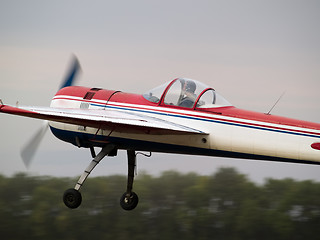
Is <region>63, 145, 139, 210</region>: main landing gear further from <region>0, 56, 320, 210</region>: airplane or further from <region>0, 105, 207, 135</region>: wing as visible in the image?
<region>0, 105, 207, 135</region>: wing

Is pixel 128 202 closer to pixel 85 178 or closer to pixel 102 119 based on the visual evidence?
pixel 85 178

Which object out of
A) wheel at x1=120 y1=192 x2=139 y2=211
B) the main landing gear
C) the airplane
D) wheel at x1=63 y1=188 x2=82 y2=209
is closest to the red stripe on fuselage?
the airplane

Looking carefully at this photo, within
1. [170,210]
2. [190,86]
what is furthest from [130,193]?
[170,210]

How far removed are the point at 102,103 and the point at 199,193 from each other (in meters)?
33.2

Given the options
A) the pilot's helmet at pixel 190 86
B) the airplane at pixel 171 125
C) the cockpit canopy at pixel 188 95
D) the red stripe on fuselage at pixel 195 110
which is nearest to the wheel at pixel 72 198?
the airplane at pixel 171 125

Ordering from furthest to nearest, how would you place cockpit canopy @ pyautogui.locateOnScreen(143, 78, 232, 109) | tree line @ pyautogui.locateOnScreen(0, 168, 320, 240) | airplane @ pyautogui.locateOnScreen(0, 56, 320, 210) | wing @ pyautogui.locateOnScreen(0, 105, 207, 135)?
tree line @ pyautogui.locateOnScreen(0, 168, 320, 240) → cockpit canopy @ pyautogui.locateOnScreen(143, 78, 232, 109) → wing @ pyautogui.locateOnScreen(0, 105, 207, 135) → airplane @ pyautogui.locateOnScreen(0, 56, 320, 210)

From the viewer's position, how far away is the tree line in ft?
148

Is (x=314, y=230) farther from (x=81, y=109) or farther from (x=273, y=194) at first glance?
(x=81, y=109)

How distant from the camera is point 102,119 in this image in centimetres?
1168

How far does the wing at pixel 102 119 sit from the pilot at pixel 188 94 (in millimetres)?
472

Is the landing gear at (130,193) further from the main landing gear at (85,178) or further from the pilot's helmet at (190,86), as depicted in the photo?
the pilot's helmet at (190,86)

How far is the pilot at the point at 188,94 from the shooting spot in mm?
12234

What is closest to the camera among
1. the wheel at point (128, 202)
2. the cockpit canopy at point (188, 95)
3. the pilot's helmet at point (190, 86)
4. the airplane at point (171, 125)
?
the airplane at point (171, 125)

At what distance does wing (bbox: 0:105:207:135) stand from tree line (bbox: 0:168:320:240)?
107 ft
